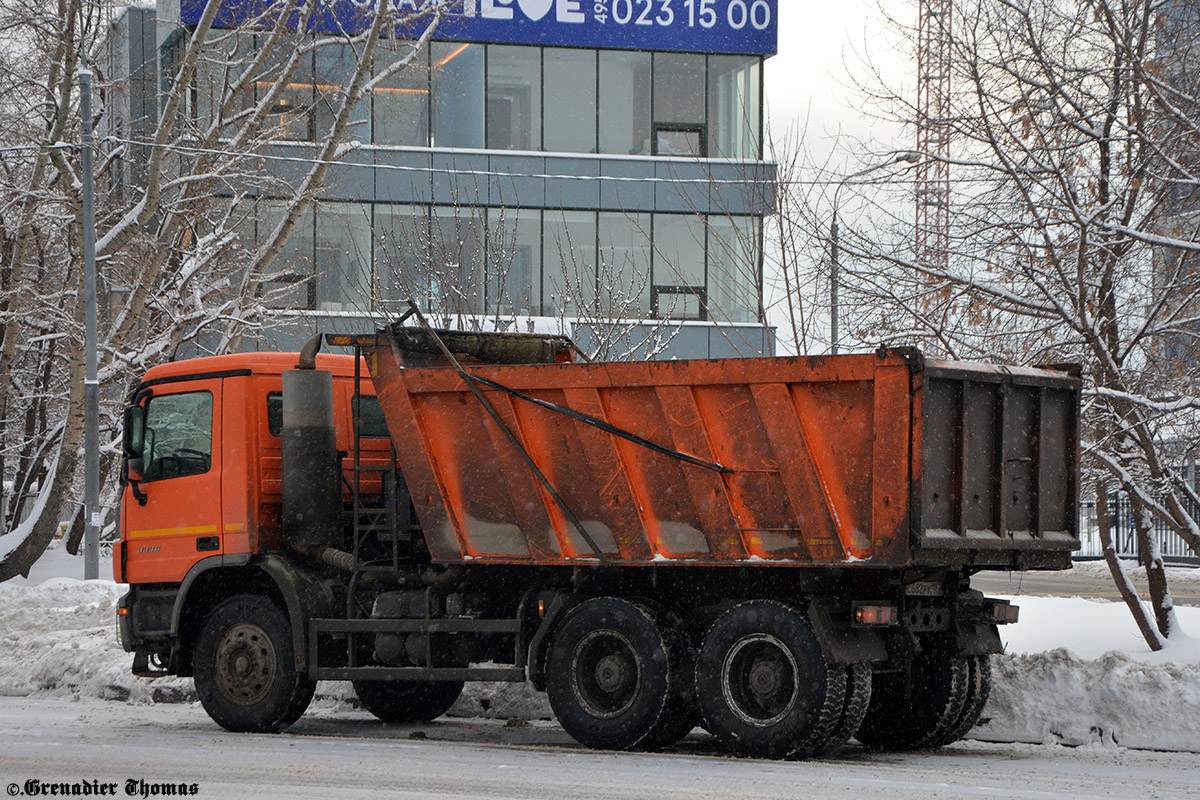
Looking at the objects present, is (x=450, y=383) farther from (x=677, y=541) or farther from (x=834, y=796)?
(x=834, y=796)

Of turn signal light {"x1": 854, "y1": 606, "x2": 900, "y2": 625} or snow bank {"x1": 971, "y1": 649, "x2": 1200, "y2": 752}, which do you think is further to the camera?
snow bank {"x1": 971, "y1": 649, "x2": 1200, "y2": 752}

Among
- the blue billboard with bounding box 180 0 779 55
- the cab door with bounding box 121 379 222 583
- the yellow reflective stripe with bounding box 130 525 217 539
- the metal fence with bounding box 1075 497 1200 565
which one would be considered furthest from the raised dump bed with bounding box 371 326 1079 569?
the blue billboard with bounding box 180 0 779 55

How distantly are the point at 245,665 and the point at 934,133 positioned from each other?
6.86 metres

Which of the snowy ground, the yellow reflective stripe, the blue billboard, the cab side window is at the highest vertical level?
the blue billboard

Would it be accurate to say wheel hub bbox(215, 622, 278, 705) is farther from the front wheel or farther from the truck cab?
the truck cab

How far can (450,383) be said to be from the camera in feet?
31.2

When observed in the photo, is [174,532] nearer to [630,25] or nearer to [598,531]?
[598,531]

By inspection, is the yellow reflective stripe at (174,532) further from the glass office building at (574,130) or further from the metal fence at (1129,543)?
the metal fence at (1129,543)

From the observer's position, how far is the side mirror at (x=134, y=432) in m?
11.0

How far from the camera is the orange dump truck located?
322 inches

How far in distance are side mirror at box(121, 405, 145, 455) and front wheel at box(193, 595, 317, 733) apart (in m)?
1.43

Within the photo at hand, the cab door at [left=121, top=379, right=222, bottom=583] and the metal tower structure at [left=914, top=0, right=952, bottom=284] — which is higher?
the metal tower structure at [left=914, top=0, right=952, bottom=284]

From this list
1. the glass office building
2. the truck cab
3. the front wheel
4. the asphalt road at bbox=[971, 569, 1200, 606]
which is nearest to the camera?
the front wheel

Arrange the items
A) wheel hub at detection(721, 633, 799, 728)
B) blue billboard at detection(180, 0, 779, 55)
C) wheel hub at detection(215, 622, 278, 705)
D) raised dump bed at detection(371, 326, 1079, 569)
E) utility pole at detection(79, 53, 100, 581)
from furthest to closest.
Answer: blue billboard at detection(180, 0, 779, 55), utility pole at detection(79, 53, 100, 581), wheel hub at detection(215, 622, 278, 705), wheel hub at detection(721, 633, 799, 728), raised dump bed at detection(371, 326, 1079, 569)
